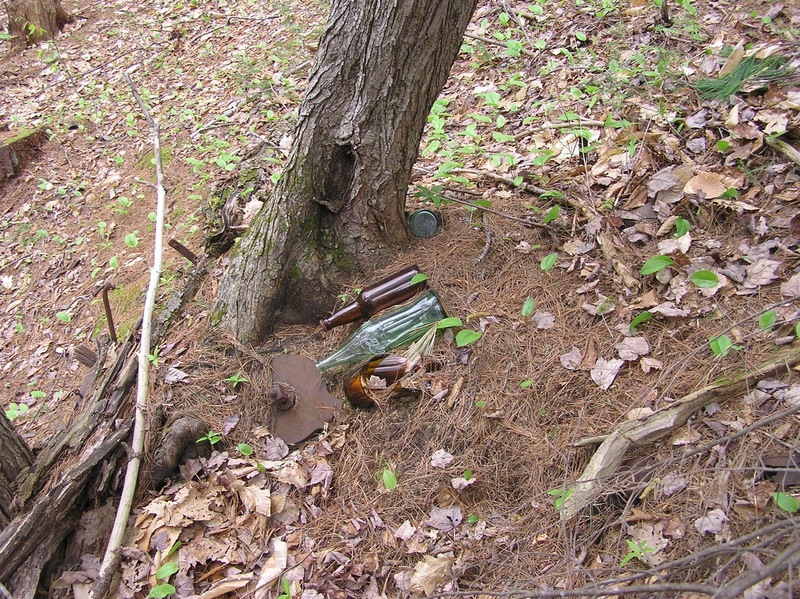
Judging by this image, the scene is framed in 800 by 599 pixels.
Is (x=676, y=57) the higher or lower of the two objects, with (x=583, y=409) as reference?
higher

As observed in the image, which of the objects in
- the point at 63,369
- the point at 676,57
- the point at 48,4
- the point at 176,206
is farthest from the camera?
the point at 48,4

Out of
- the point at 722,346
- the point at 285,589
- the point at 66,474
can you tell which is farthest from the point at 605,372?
the point at 66,474

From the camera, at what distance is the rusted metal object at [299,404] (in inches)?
104

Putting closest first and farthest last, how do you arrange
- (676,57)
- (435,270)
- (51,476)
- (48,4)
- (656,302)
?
(656,302) < (51,476) < (435,270) < (676,57) < (48,4)

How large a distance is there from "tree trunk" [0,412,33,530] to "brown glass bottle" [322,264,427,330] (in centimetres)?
157

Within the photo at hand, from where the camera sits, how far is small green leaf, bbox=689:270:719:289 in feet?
6.91

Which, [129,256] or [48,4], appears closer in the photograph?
[129,256]

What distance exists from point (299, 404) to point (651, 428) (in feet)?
5.26

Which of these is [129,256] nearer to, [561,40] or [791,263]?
[561,40]

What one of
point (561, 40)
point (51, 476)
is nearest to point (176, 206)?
point (51, 476)

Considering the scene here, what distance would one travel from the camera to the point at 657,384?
215cm

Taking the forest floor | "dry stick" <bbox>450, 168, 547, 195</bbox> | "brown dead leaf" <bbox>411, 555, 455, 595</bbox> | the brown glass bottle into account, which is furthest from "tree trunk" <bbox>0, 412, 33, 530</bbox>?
"dry stick" <bbox>450, 168, 547, 195</bbox>

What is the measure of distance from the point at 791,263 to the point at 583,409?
1.05 metres

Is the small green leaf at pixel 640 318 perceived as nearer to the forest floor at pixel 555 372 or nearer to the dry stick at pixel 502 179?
the forest floor at pixel 555 372
